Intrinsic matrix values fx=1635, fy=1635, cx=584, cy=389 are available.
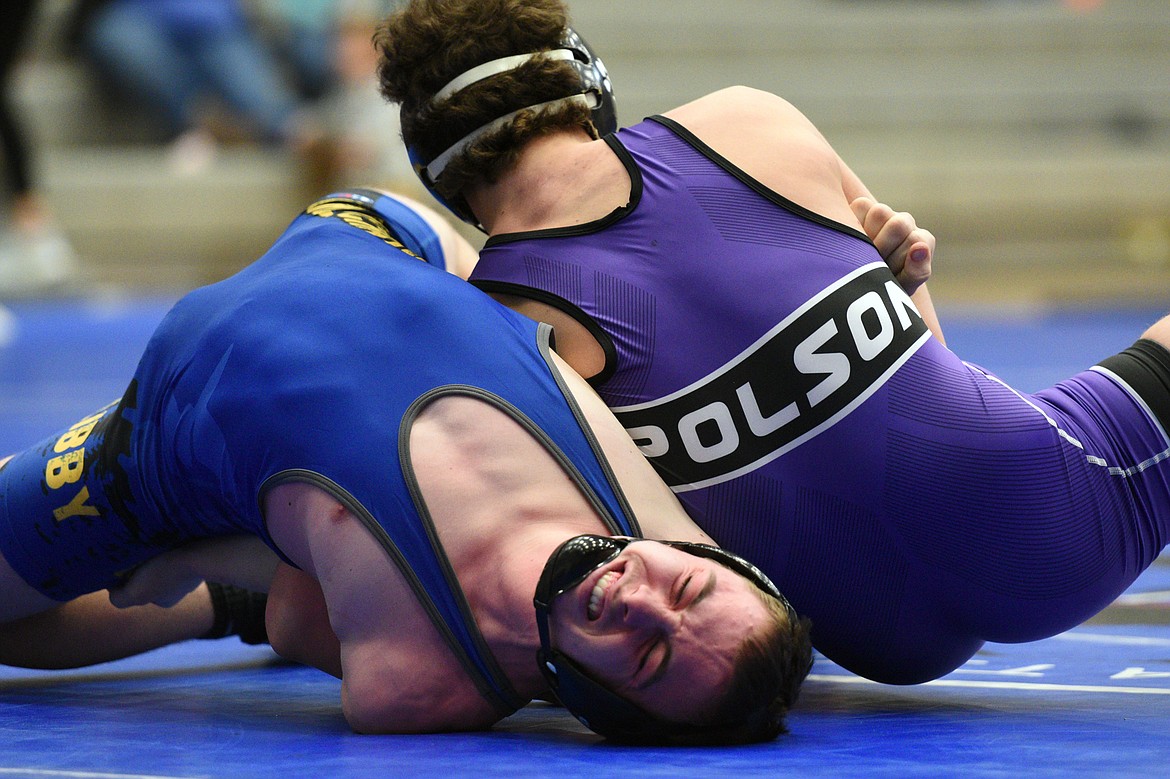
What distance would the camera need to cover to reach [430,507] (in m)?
2.40

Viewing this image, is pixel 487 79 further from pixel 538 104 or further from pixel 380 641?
pixel 380 641

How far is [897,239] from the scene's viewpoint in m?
2.73

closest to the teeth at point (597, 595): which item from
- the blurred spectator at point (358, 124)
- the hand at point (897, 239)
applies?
the hand at point (897, 239)

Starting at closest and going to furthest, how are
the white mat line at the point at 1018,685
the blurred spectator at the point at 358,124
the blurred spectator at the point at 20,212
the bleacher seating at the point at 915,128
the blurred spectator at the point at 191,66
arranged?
the white mat line at the point at 1018,685
the blurred spectator at the point at 20,212
the blurred spectator at the point at 358,124
the blurred spectator at the point at 191,66
the bleacher seating at the point at 915,128

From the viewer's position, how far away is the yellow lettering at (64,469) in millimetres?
2723

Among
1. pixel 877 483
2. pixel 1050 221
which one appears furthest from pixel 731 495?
pixel 1050 221

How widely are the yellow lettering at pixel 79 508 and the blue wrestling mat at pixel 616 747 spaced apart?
0.31m

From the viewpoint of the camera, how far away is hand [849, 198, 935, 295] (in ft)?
8.90

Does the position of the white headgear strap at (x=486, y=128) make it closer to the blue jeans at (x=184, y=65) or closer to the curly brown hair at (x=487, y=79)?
the curly brown hair at (x=487, y=79)

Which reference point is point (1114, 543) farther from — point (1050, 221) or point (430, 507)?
point (1050, 221)

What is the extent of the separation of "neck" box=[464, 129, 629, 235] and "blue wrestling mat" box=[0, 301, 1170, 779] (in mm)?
818

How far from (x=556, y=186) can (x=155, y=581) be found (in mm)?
986

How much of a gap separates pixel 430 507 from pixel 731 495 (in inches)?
19.5

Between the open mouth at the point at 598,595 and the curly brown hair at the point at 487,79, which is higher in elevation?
the curly brown hair at the point at 487,79
